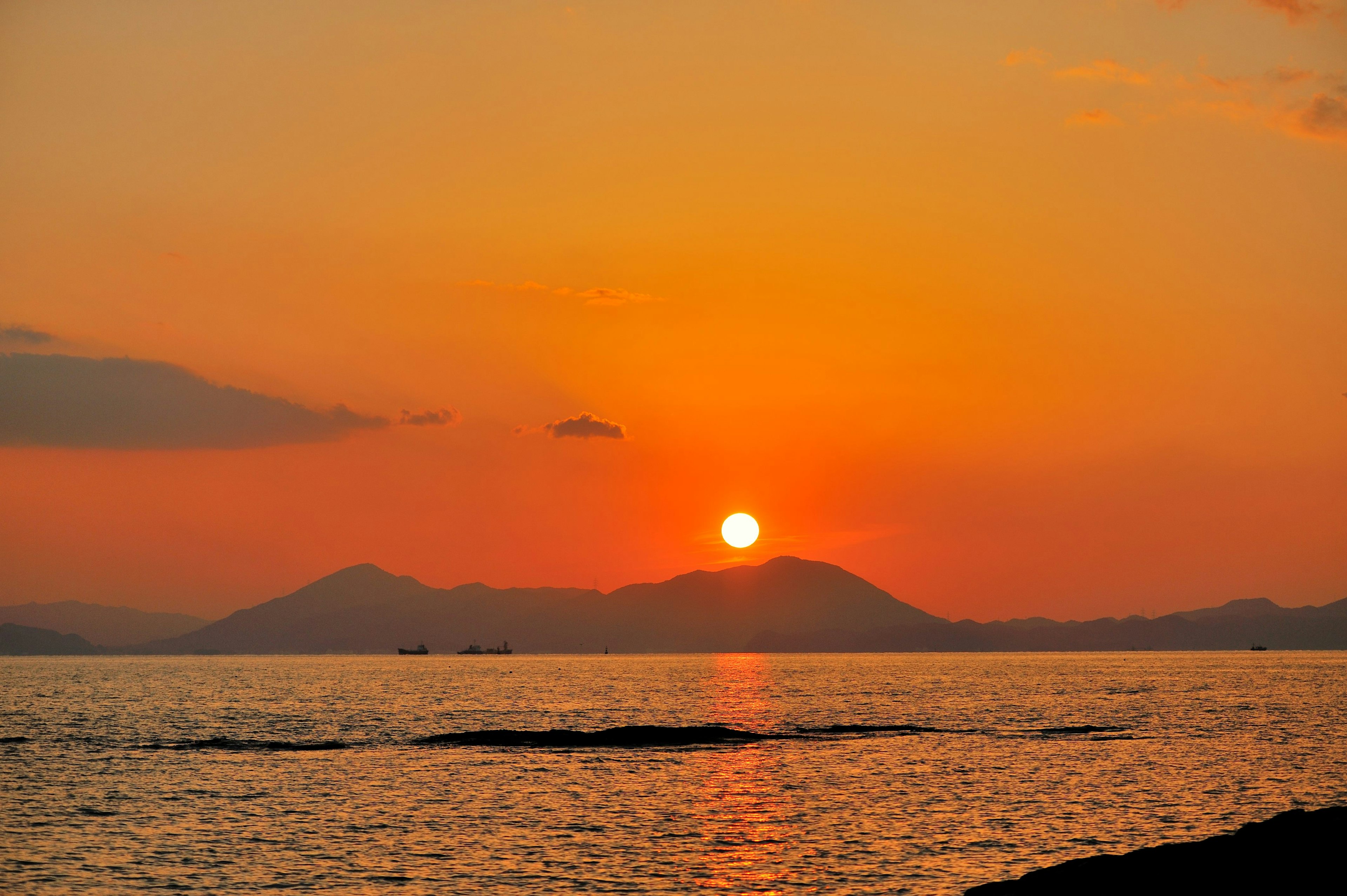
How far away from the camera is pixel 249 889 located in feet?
139

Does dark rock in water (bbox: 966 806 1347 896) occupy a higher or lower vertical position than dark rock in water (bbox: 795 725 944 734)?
higher

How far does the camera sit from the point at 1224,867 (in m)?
34.2

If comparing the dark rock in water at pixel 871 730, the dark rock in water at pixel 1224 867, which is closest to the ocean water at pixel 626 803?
the dark rock in water at pixel 871 730

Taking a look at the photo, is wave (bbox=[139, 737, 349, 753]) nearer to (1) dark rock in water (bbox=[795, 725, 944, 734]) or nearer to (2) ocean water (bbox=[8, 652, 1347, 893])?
(2) ocean water (bbox=[8, 652, 1347, 893])

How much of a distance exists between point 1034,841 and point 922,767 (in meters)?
30.2

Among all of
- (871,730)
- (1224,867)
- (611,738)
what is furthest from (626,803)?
(871,730)

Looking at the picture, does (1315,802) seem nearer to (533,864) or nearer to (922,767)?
(922,767)

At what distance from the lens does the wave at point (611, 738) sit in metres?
101

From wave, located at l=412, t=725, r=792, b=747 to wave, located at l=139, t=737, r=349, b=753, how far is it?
28.7 feet

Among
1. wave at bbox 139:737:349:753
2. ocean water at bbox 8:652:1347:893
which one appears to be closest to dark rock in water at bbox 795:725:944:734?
ocean water at bbox 8:652:1347:893

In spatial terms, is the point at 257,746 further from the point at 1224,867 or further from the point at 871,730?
the point at 1224,867

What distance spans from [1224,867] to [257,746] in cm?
8587

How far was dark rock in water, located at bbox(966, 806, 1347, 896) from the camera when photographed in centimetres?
3344

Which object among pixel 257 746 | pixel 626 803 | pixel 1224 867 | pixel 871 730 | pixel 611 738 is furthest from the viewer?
pixel 871 730
